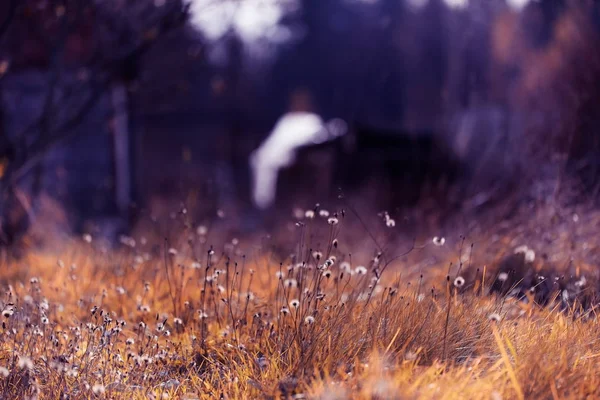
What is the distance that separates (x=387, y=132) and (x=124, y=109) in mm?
7824

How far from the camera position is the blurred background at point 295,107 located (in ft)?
22.3

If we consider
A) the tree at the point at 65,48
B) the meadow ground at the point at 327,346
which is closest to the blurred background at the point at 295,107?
the tree at the point at 65,48

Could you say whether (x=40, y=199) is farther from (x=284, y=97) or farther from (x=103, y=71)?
(x=284, y=97)

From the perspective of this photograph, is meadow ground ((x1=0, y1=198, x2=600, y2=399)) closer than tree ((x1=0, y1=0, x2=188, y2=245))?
Yes

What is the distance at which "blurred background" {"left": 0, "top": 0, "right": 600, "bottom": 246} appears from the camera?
6793 mm

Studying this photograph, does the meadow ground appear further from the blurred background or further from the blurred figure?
the blurred figure

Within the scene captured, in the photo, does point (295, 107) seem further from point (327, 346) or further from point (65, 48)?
point (327, 346)

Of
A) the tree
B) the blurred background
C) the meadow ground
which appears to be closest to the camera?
the meadow ground

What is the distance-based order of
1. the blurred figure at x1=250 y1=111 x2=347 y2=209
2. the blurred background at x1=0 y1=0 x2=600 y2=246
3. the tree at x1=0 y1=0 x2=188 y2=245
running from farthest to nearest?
the blurred figure at x1=250 y1=111 x2=347 y2=209 → the blurred background at x1=0 y1=0 x2=600 y2=246 → the tree at x1=0 y1=0 x2=188 y2=245

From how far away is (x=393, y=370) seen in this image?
3055 mm

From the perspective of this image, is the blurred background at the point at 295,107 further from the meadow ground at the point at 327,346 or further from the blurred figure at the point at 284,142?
the meadow ground at the point at 327,346

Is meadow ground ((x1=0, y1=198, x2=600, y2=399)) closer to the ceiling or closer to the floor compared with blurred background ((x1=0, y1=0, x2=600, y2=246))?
closer to the floor

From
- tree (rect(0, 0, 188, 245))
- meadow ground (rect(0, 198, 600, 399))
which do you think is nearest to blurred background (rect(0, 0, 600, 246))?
tree (rect(0, 0, 188, 245))

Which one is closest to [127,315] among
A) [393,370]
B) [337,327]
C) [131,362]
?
[131,362]
